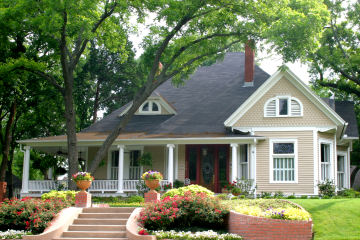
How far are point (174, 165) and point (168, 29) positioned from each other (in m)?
6.95

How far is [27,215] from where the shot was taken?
49.1 feet

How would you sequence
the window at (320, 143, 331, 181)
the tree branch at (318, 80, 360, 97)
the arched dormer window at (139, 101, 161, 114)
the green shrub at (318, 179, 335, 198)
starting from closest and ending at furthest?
the green shrub at (318, 179, 335, 198) → the window at (320, 143, 331, 181) → the arched dormer window at (139, 101, 161, 114) → the tree branch at (318, 80, 360, 97)

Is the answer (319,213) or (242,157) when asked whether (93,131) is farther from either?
(319,213)

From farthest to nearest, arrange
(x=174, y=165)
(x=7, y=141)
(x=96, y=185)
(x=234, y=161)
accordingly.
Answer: (x=7, y=141), (x=174, y=165), (x=96, y=185), (x=234, y=161)

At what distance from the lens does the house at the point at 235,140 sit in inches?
875

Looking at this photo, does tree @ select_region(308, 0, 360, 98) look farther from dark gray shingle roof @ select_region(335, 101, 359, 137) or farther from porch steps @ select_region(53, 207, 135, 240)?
porch steps @ select_region(53, 207, 135, 240)

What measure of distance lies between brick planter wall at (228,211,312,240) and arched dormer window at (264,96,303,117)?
34.6 feet

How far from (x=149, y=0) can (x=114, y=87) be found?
17016mm

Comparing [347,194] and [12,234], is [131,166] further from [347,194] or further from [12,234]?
[12,234]

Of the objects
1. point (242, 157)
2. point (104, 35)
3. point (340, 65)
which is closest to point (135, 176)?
point (242, 157)

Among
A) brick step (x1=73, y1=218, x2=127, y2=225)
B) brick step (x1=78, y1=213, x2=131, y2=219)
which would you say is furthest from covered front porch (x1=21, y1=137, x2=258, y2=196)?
brick step (x1=73, y1=218, x2=127, y2=225)

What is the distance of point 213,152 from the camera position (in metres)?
24.5

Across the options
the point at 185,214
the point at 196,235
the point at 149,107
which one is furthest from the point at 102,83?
the point at 196,235

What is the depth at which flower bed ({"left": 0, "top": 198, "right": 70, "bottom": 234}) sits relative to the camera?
14.6 m
